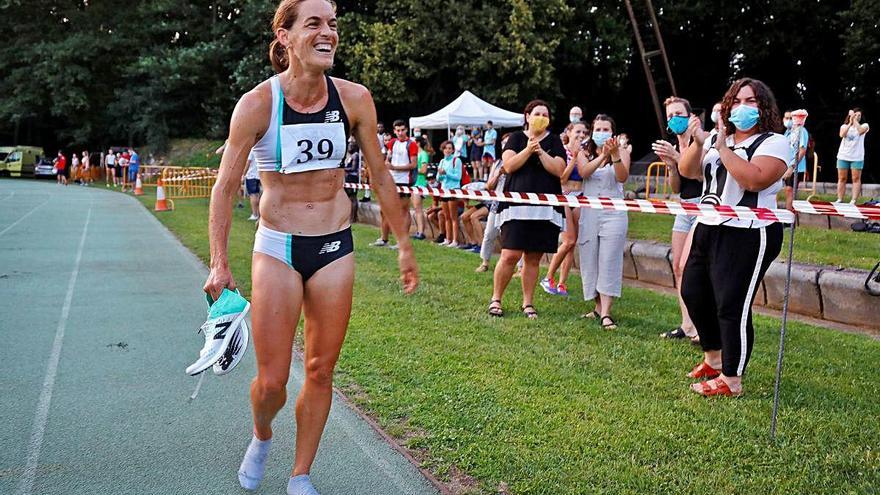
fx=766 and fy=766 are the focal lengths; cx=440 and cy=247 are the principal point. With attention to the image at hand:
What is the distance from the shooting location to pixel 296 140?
333 centimetres

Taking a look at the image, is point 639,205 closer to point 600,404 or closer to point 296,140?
point 600,404

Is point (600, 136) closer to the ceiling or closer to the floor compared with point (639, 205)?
closer to the ceiling

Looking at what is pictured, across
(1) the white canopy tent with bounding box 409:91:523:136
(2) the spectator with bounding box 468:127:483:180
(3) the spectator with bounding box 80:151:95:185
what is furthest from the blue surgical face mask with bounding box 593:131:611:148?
(3) the spectator with bounding box 80:151:95:185

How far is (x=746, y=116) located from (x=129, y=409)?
14.1 ft

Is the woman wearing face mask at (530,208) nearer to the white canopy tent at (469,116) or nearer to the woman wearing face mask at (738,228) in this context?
the woman wearing face mask at (738,228)

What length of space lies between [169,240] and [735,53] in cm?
2534

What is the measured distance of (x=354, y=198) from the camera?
16.5 metres

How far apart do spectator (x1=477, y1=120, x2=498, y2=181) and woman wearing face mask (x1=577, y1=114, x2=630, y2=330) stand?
32.3 feet

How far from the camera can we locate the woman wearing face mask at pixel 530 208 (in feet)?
23.9

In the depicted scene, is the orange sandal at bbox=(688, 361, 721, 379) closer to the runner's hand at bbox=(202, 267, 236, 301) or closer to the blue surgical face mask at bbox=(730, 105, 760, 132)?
the blue surgical face mask at bbox=(730, 105, 760, 132)

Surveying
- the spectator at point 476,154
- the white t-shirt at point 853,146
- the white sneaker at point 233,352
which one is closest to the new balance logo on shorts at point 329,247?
the white sneaker at point 233,352

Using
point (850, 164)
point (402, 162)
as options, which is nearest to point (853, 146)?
point (850, 164)

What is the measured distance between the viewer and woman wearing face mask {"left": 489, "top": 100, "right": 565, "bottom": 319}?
7270mm

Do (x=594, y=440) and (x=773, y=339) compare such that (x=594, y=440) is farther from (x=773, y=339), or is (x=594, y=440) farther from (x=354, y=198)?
(x=354, y=198)
